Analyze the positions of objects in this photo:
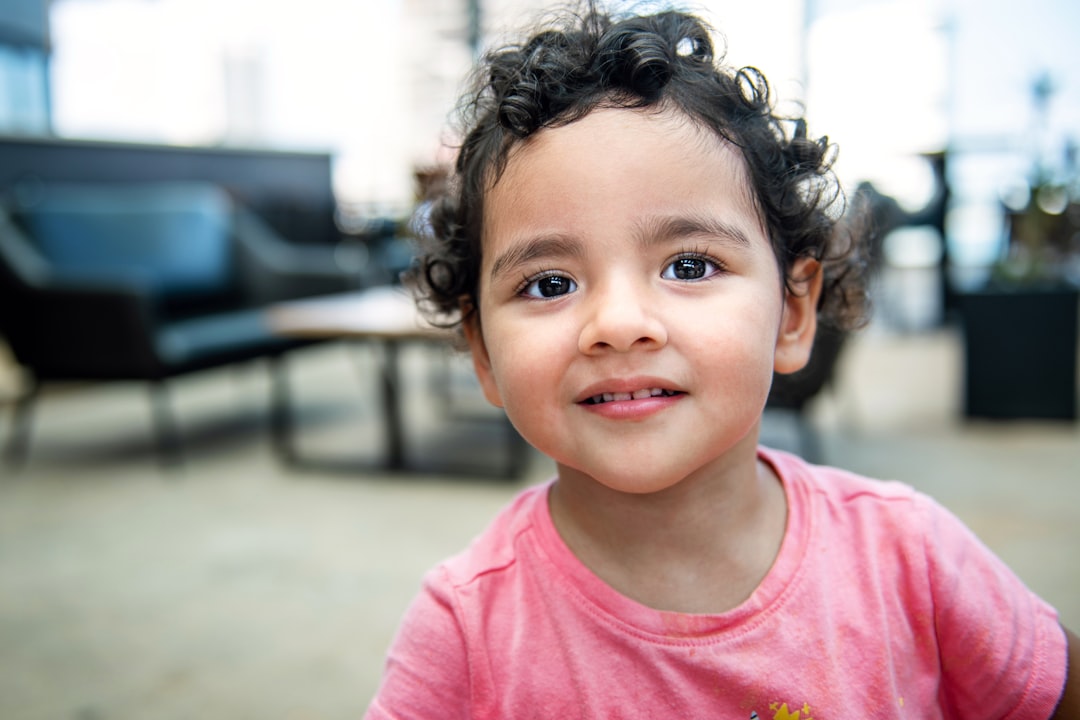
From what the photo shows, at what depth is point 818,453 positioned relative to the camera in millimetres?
2734

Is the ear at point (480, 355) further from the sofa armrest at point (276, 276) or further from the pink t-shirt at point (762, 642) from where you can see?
the sofa armrest at point (276, 276)

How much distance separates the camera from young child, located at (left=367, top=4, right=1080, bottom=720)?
2.16 feet

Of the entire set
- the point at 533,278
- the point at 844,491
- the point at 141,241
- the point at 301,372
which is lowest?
the point at 301,372

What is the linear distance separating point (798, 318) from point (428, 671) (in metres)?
0.47

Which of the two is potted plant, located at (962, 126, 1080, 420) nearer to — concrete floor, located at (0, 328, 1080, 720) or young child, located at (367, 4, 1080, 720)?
concrete floor, located at (0, 328, 1080, 720)

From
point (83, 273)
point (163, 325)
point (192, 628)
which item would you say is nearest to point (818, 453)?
point (192, 628)

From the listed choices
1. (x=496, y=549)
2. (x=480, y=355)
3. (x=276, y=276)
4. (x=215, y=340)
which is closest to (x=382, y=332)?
(x=215, y=340)

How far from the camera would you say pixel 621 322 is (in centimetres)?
62

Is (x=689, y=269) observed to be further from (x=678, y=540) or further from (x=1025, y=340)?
(x=1025, y=340)

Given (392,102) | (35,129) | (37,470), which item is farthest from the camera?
(392,102)

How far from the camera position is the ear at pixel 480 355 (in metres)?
0.84

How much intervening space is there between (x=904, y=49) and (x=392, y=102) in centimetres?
526

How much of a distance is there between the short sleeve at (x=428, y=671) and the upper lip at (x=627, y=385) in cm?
22

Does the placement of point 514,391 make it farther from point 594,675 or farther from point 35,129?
point 35,129
